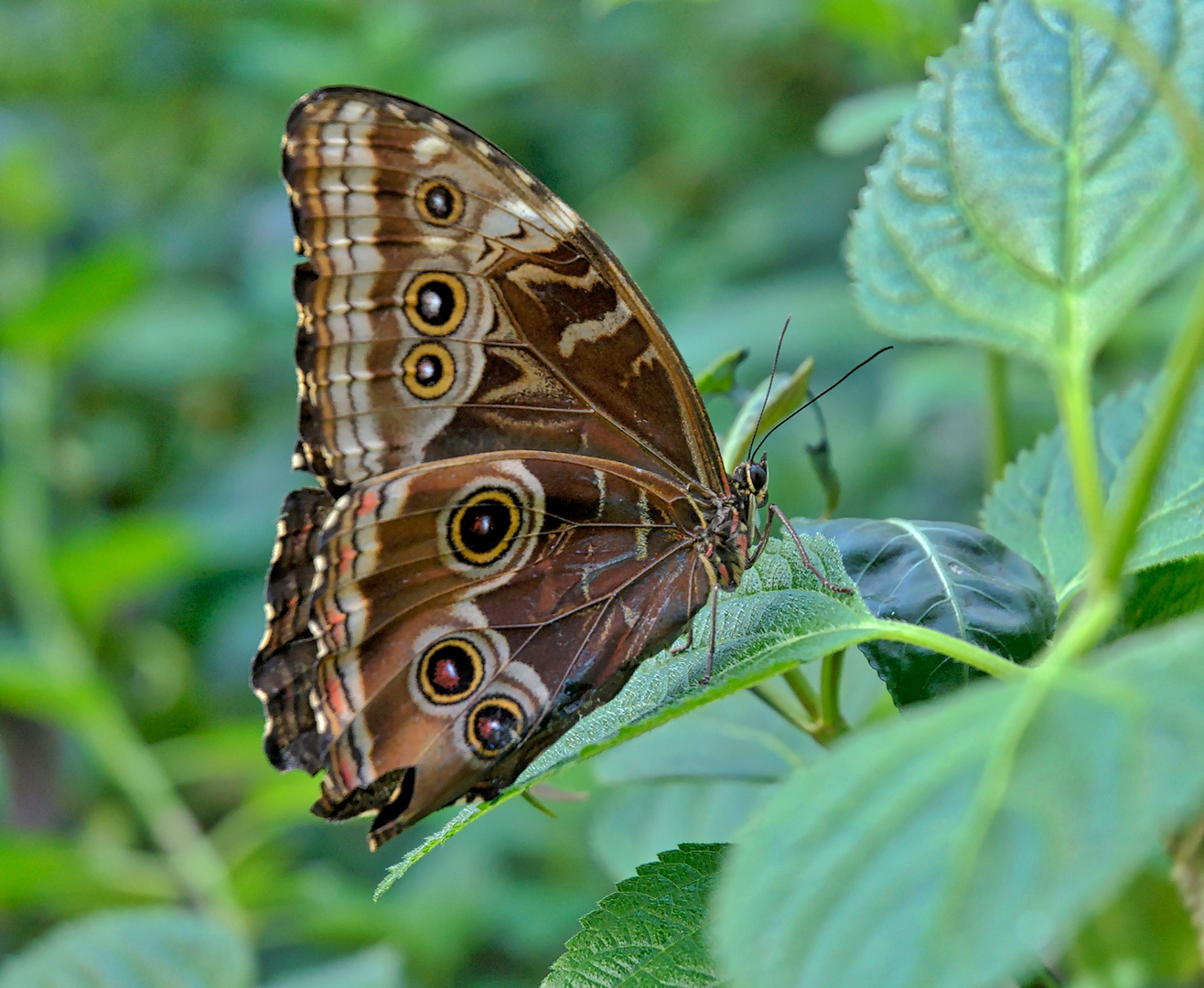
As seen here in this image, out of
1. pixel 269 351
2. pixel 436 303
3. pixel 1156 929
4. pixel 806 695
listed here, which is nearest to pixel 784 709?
pixel 806 695

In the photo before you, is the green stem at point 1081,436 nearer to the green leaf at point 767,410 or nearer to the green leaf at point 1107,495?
the green leaf at point 1107,495

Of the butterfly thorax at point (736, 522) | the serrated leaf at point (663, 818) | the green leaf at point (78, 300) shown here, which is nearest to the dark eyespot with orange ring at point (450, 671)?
the butterfly thorax at point (736, 522)

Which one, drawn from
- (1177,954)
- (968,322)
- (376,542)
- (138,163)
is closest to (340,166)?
(376,542)

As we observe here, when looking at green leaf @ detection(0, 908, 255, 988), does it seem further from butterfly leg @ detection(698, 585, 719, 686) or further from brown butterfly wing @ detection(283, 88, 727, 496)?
butterfly leg @ detection(698, 585, 719, 686)

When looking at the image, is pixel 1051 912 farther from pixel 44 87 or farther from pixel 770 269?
pixel 44 87

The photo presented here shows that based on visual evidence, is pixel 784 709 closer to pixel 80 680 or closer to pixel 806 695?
pixel 806 695

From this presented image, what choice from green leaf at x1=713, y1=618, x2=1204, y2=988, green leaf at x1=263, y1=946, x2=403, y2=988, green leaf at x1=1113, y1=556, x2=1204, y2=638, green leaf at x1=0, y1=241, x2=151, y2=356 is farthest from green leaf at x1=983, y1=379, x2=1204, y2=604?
green leaf at x1=0, y1=241, x2=151, y2=356
